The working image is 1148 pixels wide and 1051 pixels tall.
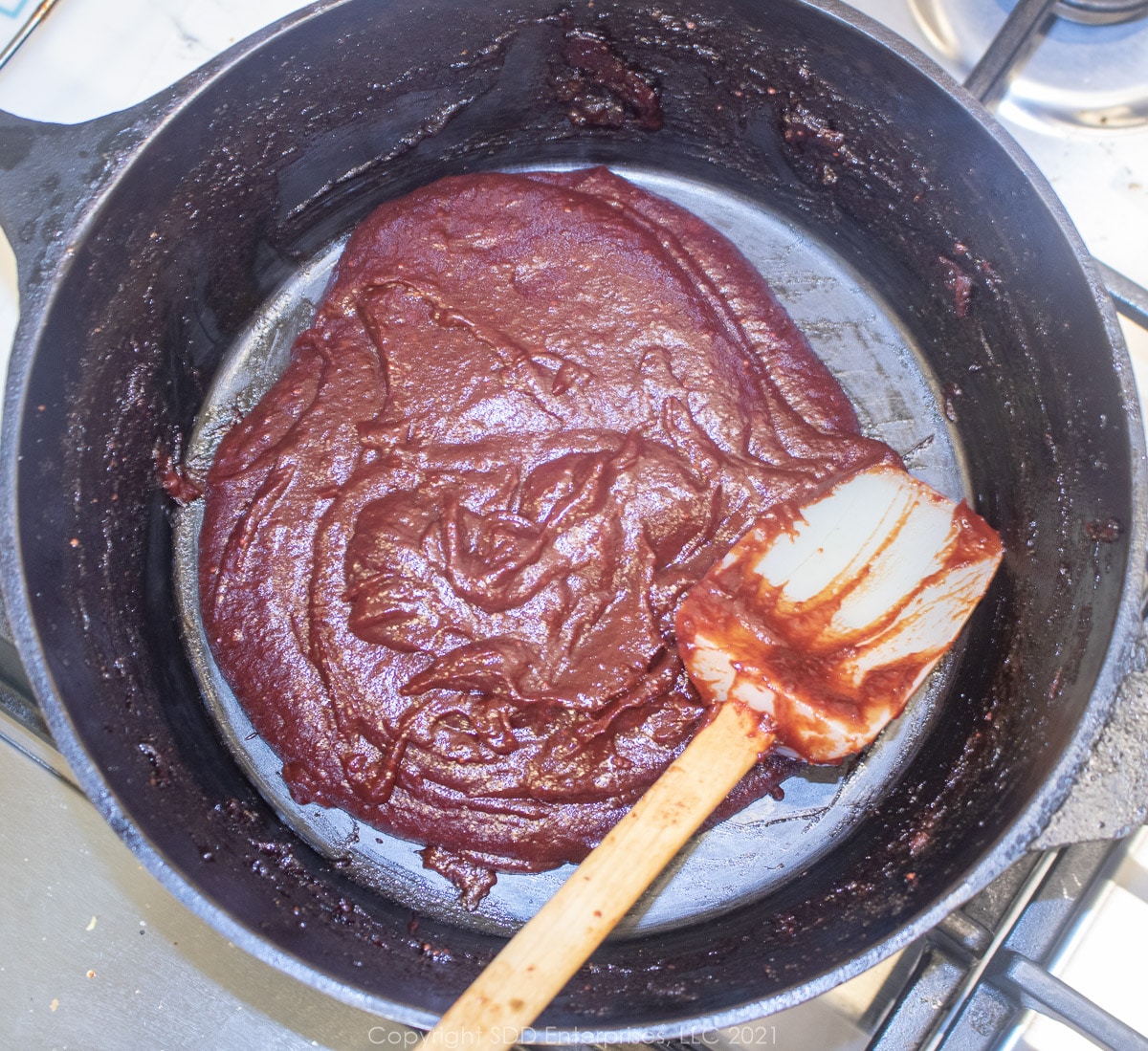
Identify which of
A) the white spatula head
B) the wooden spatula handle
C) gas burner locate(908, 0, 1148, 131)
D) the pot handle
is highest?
gas burner locate(908, 0, 1148, 131)

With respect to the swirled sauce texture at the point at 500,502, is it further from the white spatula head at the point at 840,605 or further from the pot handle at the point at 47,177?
A: the pot handle at the point at 47,177

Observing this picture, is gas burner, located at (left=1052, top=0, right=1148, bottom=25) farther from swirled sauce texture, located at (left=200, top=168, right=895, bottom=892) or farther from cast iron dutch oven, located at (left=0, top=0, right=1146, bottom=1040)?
swirled sauce texture, located at (left=200, top=168, right=895, bottom=892)

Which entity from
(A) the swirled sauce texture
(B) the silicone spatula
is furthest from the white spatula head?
(A) the swirled sauce texture

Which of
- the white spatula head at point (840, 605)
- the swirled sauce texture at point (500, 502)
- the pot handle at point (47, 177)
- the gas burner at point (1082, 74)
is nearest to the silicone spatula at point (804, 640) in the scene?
the white spatula head at point (840, 605)

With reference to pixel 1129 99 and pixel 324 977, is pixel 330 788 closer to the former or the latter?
pixel 324 977

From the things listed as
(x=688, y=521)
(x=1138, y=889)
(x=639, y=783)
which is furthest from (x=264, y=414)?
(x=1138, y=889)

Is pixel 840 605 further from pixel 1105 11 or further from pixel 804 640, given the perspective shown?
pixel 1105 11

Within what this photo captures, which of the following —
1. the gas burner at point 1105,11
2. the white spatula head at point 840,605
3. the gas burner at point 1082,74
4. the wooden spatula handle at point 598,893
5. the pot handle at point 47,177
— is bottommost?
the wooden spatula handle at point 598,893
